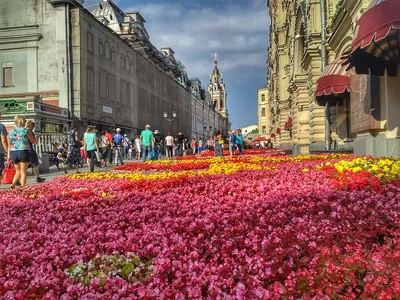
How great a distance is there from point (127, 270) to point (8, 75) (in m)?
35.0

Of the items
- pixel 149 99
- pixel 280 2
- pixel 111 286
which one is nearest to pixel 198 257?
pixel 111 286

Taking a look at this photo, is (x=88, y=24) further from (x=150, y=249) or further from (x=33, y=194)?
(x=150, y=249)

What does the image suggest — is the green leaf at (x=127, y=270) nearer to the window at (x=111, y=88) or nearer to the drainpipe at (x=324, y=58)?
the drainpipe at (x=324, y=58)

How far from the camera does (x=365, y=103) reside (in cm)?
1277

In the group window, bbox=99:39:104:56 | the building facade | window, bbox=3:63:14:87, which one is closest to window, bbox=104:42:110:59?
the building facade

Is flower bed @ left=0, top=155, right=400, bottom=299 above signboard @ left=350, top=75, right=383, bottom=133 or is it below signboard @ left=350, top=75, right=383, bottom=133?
below

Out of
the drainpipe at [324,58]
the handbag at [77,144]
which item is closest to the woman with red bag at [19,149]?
the handbag at [77,144]

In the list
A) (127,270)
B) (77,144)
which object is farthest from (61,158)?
(127,270)

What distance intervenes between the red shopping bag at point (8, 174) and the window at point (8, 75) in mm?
25892

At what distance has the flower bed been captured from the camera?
2.38 m

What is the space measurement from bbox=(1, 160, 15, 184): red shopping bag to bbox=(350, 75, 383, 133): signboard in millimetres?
10113

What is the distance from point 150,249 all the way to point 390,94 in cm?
1081

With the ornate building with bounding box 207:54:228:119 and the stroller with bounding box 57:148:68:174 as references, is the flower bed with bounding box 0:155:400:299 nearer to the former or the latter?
the stroller with bounding box 57:148:68:174

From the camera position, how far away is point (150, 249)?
122 inches
